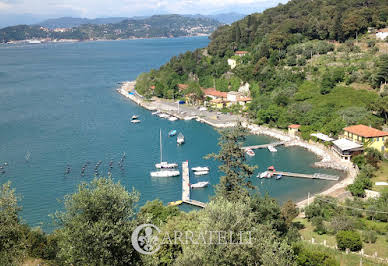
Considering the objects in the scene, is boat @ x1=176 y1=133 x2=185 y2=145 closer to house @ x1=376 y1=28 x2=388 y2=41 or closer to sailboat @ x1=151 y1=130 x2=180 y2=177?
sailboat @ x1=151 y1=130 x2=180 y2=177

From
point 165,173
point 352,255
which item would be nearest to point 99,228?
point 352,255

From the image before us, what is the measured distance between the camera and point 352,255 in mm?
15375

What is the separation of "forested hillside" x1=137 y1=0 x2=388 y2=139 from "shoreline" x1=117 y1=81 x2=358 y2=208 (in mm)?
1366

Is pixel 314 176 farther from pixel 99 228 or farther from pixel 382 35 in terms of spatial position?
pixel 382 35

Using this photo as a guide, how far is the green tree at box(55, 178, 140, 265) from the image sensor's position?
11.0 metres

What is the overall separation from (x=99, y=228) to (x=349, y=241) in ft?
35.1

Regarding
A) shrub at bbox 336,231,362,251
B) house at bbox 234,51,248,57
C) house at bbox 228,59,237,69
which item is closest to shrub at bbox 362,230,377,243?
shrub at bbox 336,231,362,251

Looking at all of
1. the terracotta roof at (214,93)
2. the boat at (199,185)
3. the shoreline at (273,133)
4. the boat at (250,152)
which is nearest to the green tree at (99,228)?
the shoreline at (273,133)

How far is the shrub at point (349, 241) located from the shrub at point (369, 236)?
1.06 meters

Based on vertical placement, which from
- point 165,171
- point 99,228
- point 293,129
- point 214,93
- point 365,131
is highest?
point 99,228

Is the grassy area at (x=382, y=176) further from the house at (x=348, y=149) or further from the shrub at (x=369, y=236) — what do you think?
the shrub at (x=369, y=236)

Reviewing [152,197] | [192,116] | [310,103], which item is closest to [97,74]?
[192,116]

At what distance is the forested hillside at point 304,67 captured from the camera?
36375mm

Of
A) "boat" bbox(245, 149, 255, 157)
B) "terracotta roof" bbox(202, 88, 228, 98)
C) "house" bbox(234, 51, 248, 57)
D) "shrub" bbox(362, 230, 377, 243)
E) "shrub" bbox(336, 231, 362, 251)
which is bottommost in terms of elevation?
"boat" bbox(245, 149, 255, 157)
